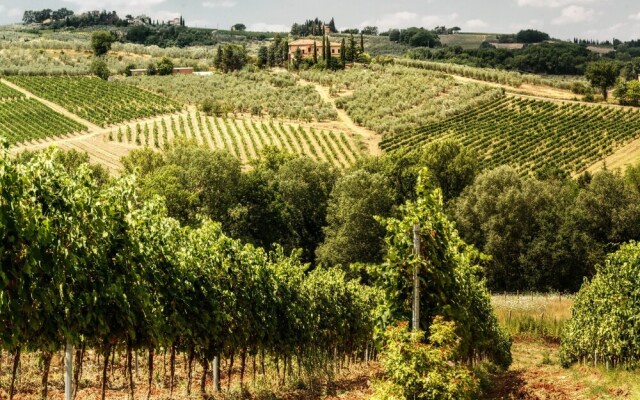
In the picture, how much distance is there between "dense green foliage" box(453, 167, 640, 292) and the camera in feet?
153

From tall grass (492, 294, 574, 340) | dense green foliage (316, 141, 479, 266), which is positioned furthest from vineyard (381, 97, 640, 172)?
tall grass (492, 294, 574, 340)

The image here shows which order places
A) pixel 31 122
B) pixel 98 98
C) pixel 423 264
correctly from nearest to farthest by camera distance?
1. pixel 423 264
2. pixel 31 122
3. pixel 98 98

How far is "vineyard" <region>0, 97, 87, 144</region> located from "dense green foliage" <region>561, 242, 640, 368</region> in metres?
69.5

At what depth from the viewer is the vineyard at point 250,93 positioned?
3927 inches

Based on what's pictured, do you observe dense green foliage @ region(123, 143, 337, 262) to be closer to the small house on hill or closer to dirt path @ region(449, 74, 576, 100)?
dirt path @ region(449, 74, 576, 100)

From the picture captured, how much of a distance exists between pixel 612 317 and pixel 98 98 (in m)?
93.7

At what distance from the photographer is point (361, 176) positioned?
49.1 m

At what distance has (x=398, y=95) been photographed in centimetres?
11031

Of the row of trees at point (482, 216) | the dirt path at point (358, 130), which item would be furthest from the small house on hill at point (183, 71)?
the row of trees at point (482, 216)

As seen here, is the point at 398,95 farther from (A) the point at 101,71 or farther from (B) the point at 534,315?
(B) the point at 534,315

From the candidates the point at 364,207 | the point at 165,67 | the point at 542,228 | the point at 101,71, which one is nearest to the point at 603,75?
the point at 542,228

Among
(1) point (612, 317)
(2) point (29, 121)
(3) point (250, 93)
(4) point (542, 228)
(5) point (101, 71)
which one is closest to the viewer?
(1) point (612, 317)

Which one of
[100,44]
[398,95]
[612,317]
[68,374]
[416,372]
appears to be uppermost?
[100,44]

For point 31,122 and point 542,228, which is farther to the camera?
point 31,122
